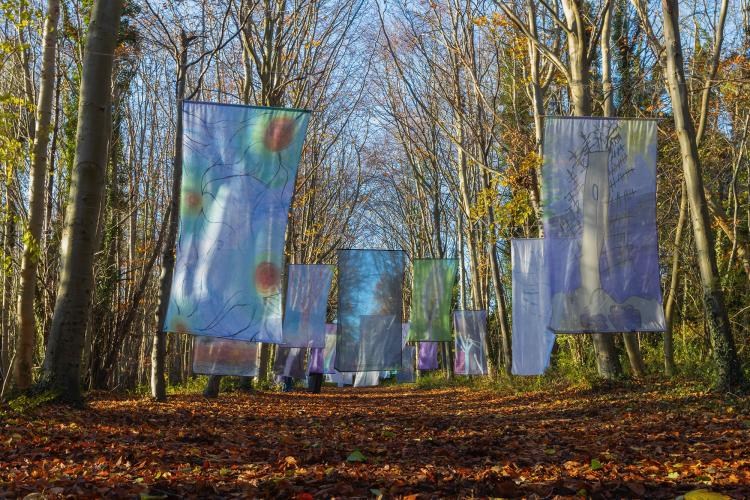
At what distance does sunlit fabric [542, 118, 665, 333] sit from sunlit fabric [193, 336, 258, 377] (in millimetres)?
5436

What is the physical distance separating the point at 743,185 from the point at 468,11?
785 centimetres

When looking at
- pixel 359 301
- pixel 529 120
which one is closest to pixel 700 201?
pixel 359 301

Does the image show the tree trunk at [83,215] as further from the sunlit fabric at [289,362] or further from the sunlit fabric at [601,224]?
the sunlit fabric at [289,362]

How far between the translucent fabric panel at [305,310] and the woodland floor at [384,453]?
16.2 ft

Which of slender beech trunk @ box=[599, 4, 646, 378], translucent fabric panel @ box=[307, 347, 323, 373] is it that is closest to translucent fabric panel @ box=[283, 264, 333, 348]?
A: translucent fabric panel @ box=[307, 347, 323, 373]

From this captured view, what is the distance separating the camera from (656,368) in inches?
563

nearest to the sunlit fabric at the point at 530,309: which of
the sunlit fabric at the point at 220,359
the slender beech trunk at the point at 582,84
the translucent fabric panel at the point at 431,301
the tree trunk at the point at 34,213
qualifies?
the slender beech trunk at the point at 582,84

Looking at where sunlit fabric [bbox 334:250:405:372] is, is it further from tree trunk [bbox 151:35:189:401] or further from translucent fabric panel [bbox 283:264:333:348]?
tree trunk [bbox 151:35:189:401]

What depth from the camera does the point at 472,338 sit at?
18.6m

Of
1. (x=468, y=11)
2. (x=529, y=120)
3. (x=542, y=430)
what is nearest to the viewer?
(x=542, y=430)

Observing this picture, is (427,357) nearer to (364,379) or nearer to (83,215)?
(364,379)

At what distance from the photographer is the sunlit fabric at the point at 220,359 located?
1083 cm

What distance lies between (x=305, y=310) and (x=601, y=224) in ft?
24.5

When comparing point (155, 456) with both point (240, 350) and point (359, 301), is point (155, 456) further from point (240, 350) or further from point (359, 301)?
point (359, 301)
